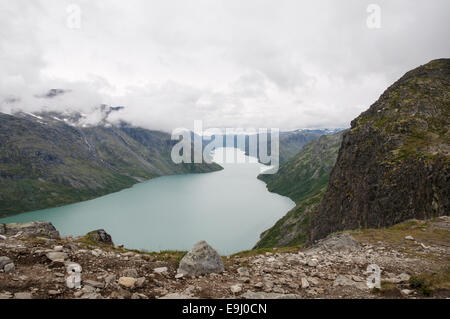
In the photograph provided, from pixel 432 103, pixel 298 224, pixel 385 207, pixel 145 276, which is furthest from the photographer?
pixel 298 224

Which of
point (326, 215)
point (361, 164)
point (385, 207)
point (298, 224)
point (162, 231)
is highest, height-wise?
point (361, 164)

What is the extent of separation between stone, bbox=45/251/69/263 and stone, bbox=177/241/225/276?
5.19 metres

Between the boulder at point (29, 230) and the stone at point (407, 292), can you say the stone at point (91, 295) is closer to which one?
the stone at point (407, 292)

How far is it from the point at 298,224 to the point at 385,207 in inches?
3241

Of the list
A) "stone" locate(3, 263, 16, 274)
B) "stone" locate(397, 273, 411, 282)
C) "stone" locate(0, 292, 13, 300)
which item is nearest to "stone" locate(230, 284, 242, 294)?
"stone" locate(397, 273, 411, 282)

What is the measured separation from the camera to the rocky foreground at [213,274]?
7.92 m

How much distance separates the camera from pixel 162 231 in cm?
14162

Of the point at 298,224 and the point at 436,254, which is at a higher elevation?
the point at 436,254

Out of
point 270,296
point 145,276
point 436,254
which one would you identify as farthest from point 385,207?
point 145,276

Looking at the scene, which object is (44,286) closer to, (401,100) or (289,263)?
(289,263)

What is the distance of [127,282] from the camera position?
8375 millimetres

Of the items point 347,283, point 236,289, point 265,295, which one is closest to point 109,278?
point 236,289

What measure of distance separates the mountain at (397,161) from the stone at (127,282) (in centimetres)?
3539

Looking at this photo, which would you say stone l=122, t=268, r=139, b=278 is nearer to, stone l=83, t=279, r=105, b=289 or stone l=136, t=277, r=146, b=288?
stone l=136, t=277, r=146, b=288
